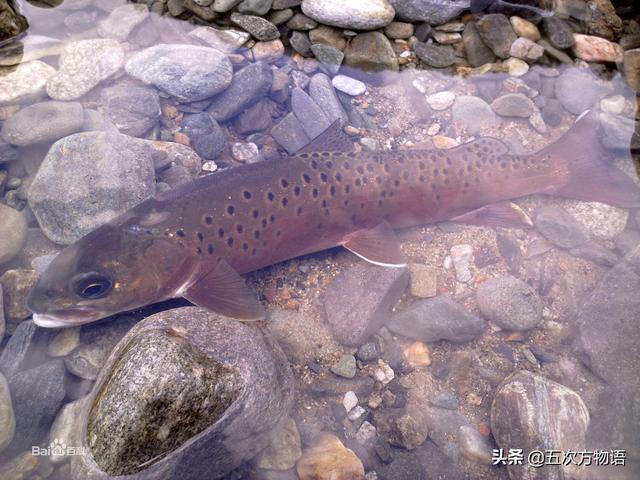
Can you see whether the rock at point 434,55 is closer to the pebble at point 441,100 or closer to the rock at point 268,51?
the pebble at point 441,100

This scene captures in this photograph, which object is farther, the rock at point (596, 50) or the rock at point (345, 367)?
the rock at point (596, 50)

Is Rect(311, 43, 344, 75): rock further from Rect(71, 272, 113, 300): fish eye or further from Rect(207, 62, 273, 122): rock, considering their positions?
Rect(71, 272, 113, 300): fish eye

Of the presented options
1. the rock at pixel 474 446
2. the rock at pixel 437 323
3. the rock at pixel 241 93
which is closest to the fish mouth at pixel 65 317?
the rock at pixel 437 323

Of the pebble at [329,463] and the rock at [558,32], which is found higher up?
the rock at [558,32]

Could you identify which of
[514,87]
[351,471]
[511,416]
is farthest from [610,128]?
[351,471]

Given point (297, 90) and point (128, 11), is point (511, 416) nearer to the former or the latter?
point (297, 90)

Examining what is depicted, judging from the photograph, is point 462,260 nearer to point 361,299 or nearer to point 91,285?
point 361,299

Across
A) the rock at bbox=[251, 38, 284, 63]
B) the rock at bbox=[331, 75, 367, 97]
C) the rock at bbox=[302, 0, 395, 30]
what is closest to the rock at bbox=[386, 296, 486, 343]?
the rock at bbox=[331, 75, 367, 97]
